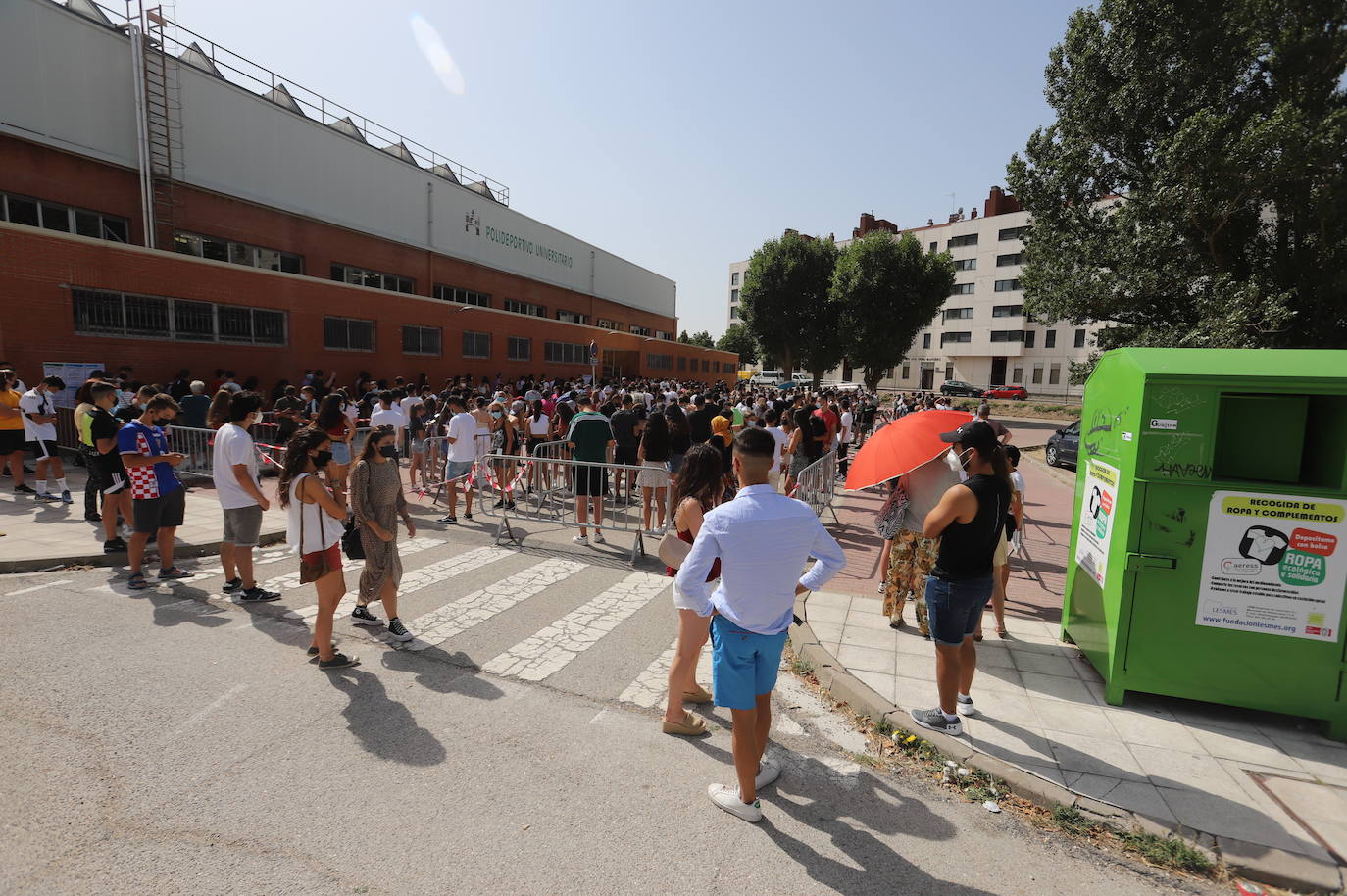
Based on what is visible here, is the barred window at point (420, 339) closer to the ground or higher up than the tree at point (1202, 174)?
closer to the ground

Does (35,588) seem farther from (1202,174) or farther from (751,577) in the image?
(1202,174)

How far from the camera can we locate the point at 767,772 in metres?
3.61

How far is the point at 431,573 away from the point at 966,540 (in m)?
5.66

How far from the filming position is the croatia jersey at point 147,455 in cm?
596

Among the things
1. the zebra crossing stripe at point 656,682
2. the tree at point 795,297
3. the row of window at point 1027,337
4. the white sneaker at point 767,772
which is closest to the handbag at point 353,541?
the zebra crossing stripe at point 656,682

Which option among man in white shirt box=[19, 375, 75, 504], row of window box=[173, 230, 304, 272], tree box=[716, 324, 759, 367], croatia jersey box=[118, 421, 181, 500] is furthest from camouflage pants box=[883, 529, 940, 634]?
tree box=[716, 324, 759, 367]

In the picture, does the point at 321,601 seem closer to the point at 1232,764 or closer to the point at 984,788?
the point at 984,788

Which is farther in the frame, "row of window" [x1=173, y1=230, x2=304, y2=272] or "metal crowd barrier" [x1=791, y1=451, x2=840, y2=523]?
"row of window" [x1=173, y1=230, x2=304, y2=272]

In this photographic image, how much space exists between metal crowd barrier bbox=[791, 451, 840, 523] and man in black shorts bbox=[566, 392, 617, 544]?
2.91 meters

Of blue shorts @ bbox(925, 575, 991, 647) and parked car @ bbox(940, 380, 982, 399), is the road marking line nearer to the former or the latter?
blue shorts @ bbox(925, 575, 991, 647)

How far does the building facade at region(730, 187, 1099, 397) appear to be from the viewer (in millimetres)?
55719

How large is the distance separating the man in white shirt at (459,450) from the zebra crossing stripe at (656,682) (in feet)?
17.3

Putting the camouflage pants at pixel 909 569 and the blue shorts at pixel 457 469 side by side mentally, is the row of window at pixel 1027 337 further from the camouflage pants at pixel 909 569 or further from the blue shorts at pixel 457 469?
the blue shorts at pixel 457 469

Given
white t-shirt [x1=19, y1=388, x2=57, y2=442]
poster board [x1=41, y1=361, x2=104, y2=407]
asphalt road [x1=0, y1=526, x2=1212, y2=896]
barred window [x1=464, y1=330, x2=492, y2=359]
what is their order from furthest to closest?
barred window [x1=464, y1=330, x2=492, y2=359]
poster board [x1=41, y1=361, x2=104, y2=407]
white t-shirt [x1=19, y1=388, x2=57, y2=442]
asphalt road [x1=0, y1=526, x2=1212, y2=896]
